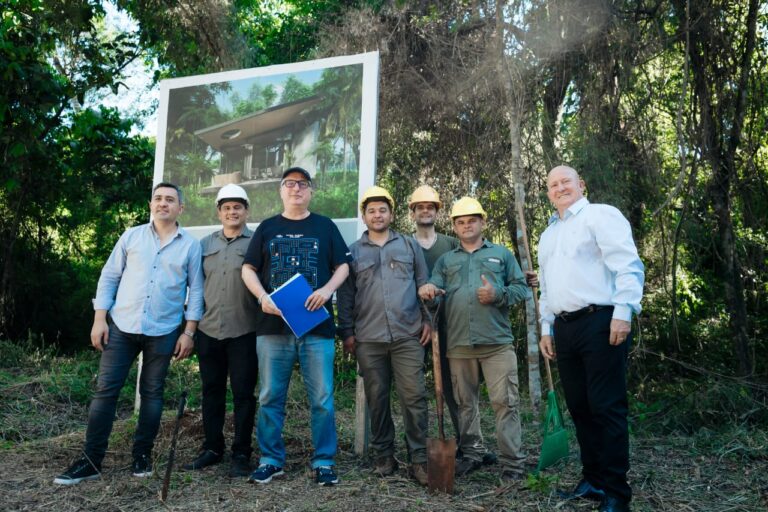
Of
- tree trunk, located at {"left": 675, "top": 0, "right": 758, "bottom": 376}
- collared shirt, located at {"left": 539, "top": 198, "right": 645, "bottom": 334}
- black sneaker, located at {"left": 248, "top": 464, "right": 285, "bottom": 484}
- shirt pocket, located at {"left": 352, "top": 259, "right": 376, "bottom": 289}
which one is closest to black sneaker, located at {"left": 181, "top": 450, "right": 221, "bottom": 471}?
black sneaker, located at {"left": 248, "top": 464, "right": 285, "bottom": 484}

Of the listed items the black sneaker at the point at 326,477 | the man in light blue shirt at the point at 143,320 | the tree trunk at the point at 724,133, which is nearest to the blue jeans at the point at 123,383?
the man in light blue shirt at the point at 143,320

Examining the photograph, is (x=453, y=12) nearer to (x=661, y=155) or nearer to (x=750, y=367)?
(x=661, y=155)

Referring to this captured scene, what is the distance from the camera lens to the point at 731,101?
6.39 m

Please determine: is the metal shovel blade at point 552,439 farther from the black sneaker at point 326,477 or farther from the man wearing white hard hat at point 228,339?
the man wearing white hard hat at point 228,339

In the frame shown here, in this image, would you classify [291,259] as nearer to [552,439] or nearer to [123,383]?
[123,383]

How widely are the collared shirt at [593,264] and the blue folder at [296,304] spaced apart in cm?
135

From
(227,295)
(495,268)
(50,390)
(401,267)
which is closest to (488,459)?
(495,268)

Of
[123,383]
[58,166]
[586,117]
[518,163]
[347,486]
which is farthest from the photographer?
[58,166]

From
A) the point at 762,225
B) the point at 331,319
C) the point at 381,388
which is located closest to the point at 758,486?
the point at 381,388

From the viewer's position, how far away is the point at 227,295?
420 centimetres

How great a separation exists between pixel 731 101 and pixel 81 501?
6399 mm

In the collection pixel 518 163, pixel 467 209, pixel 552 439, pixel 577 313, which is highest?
pixel 518 163

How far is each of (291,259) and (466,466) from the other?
1717mm

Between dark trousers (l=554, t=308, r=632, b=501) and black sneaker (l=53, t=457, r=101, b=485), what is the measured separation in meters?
2.86
